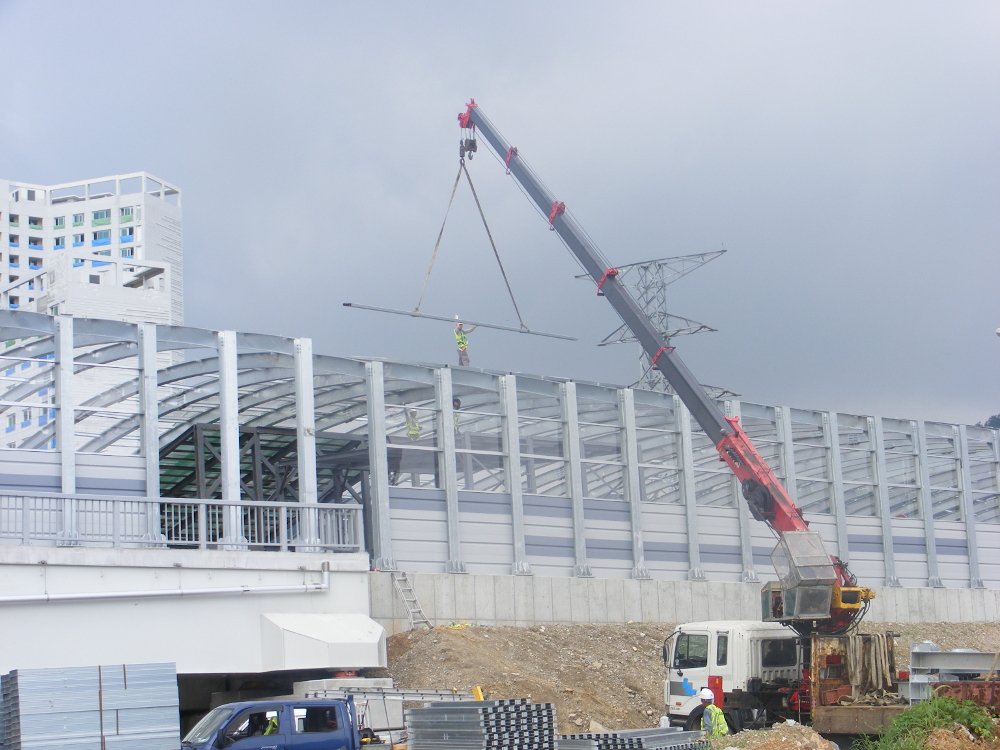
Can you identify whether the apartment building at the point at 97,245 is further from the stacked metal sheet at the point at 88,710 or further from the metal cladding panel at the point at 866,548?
the stacked metal sheet at the point at 88,710

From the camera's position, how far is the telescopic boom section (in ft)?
82.6

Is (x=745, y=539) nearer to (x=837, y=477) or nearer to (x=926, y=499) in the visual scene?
(x=837, y=477)

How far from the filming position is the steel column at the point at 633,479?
98.1ft

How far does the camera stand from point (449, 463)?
2691 centimetres

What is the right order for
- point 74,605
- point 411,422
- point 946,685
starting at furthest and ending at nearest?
point 411,422, point 74,605, point 946,685

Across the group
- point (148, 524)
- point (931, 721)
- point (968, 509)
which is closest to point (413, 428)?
point (148, 524)

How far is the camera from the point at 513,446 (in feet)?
92.3

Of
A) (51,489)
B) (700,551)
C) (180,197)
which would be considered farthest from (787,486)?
(180,197)

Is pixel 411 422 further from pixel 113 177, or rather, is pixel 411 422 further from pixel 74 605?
pixel 113 177

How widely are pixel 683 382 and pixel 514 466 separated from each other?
4621 mm

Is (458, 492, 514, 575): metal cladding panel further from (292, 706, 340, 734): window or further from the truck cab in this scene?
(292, 706, 340, 734): window

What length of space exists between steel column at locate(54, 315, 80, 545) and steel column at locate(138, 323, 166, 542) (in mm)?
1381

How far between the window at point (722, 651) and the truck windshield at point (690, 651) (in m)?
0.22

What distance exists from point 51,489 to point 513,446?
35.5 ft
